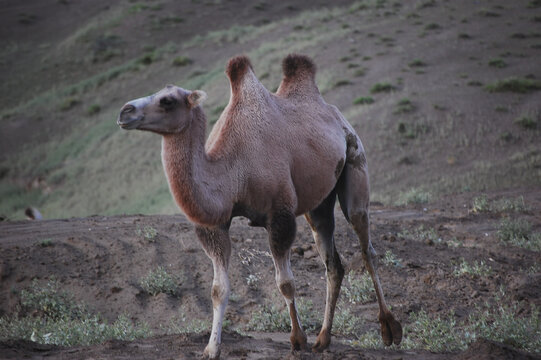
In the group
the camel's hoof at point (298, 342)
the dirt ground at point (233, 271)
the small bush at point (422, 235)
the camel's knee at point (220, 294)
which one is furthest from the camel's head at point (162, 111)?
the small bush at point (422, 235)

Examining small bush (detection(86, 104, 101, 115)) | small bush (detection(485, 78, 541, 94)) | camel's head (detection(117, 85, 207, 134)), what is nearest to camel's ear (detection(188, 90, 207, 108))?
camel's head (detection(117, 85, 207, 134))

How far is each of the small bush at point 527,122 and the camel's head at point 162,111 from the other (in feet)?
59.8

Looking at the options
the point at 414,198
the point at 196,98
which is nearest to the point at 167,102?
the point at 196,98

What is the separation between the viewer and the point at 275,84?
28672 mm

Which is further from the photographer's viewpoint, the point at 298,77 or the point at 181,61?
the point at 181,61

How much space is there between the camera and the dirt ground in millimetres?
7355

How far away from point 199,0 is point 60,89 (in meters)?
18.8

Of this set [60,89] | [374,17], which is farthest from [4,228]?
[374,17]

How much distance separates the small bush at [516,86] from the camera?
2312cm

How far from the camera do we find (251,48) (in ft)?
126

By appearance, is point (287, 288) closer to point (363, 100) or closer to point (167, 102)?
Result: point (167, 102)

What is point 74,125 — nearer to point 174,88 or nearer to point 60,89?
point 60,89

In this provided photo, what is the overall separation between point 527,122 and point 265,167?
1769 centimetres

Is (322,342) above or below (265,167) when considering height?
below
